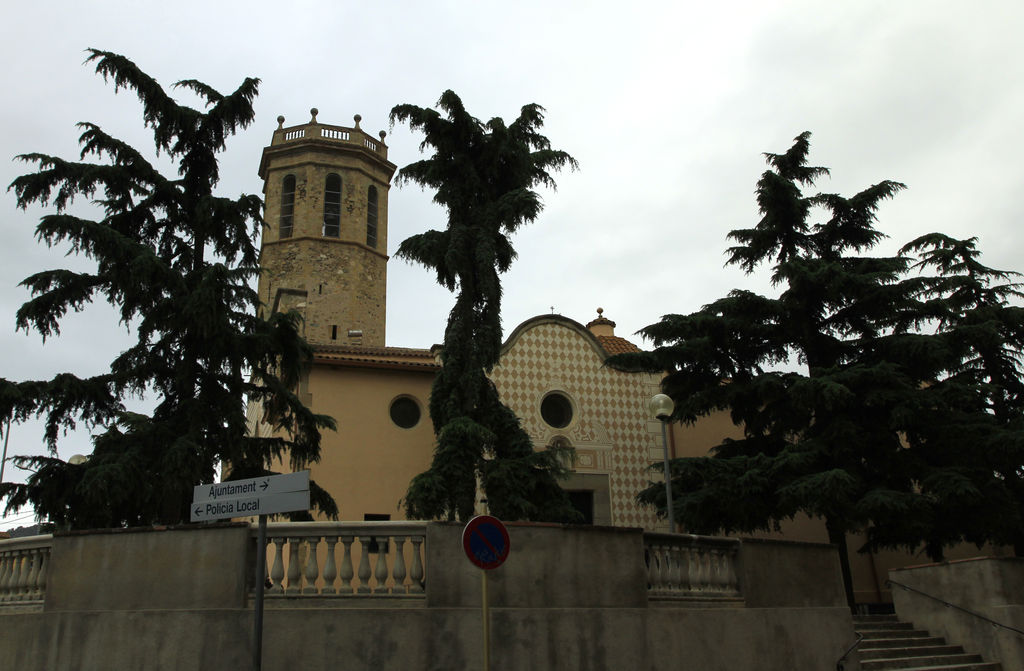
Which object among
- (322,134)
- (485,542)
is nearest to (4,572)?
(485,542)

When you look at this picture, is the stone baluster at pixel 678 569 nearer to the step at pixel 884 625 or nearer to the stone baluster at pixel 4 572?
the step at pixel 884 625

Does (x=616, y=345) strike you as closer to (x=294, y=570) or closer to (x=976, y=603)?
(x=976, y=603)

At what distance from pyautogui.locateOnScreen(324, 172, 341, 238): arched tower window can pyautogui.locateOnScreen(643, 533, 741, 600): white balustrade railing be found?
90.2 ft

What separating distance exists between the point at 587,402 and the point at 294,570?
49.3 feet

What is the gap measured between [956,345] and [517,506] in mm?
10895

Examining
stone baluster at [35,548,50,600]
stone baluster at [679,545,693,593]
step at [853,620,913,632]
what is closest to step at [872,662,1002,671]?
step at [853,620,913,632]

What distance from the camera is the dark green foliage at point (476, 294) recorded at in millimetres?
13773

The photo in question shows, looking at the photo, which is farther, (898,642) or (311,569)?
(898,642)

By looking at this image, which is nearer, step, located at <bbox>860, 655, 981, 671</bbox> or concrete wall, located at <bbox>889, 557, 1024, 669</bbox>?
step, located at <bbox>860, 655, 981, 671</bbox>

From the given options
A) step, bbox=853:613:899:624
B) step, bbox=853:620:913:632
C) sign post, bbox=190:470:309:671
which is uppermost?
sign post, bbox=190:470:309:671

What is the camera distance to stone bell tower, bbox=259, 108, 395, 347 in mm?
33969

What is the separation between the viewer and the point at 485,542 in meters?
7.06

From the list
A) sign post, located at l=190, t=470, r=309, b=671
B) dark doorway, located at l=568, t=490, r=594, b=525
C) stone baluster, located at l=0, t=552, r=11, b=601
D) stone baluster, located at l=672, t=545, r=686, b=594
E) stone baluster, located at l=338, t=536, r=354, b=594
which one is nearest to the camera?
sign post, located at l=190, t=470, r=309, b=671

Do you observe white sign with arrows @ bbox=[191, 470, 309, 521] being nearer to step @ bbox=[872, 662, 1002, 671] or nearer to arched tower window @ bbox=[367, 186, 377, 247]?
step @ bbox=[872, 662, 1002, 671]
